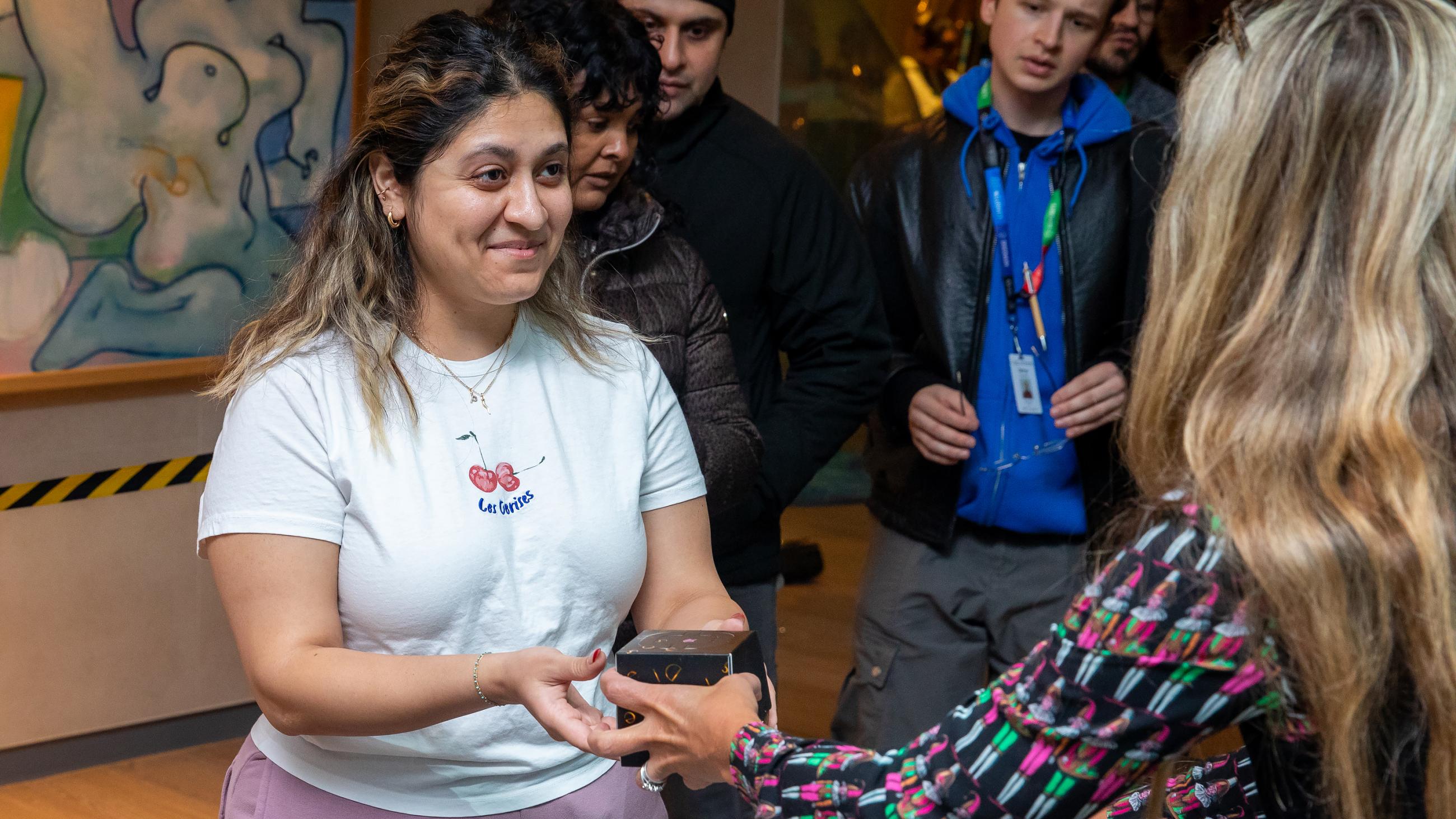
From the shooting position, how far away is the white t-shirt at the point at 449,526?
5.44ft

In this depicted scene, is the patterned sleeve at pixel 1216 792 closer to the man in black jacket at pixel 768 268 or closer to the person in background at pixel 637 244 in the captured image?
the person in background at pixel 637 244

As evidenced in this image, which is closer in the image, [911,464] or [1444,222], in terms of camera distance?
[1444,222]

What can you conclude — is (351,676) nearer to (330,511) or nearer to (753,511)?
(330,511)

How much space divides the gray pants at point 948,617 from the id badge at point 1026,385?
0.27 m

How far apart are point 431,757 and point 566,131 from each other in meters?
0.84

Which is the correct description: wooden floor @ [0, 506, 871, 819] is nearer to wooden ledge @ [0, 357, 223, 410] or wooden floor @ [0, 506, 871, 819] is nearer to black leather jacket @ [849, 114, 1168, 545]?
wooden ledge @ [0, 357, 223, 410]

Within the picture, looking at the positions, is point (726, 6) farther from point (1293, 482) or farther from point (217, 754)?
point (217, 754)

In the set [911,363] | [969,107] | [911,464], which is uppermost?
[969,107]

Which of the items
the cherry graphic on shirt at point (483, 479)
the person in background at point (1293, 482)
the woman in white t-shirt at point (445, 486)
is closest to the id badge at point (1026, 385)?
the woman in white t-shirt at point (445, 486)

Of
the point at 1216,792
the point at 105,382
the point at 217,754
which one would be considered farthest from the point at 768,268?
the point at 217,754

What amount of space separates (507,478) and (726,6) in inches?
54.1

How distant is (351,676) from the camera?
1.59 metres

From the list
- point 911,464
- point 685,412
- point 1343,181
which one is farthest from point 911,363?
point 1343,181

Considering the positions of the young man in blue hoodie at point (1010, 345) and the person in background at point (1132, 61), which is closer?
the young man in blue hoodie at point (1010, 345)
